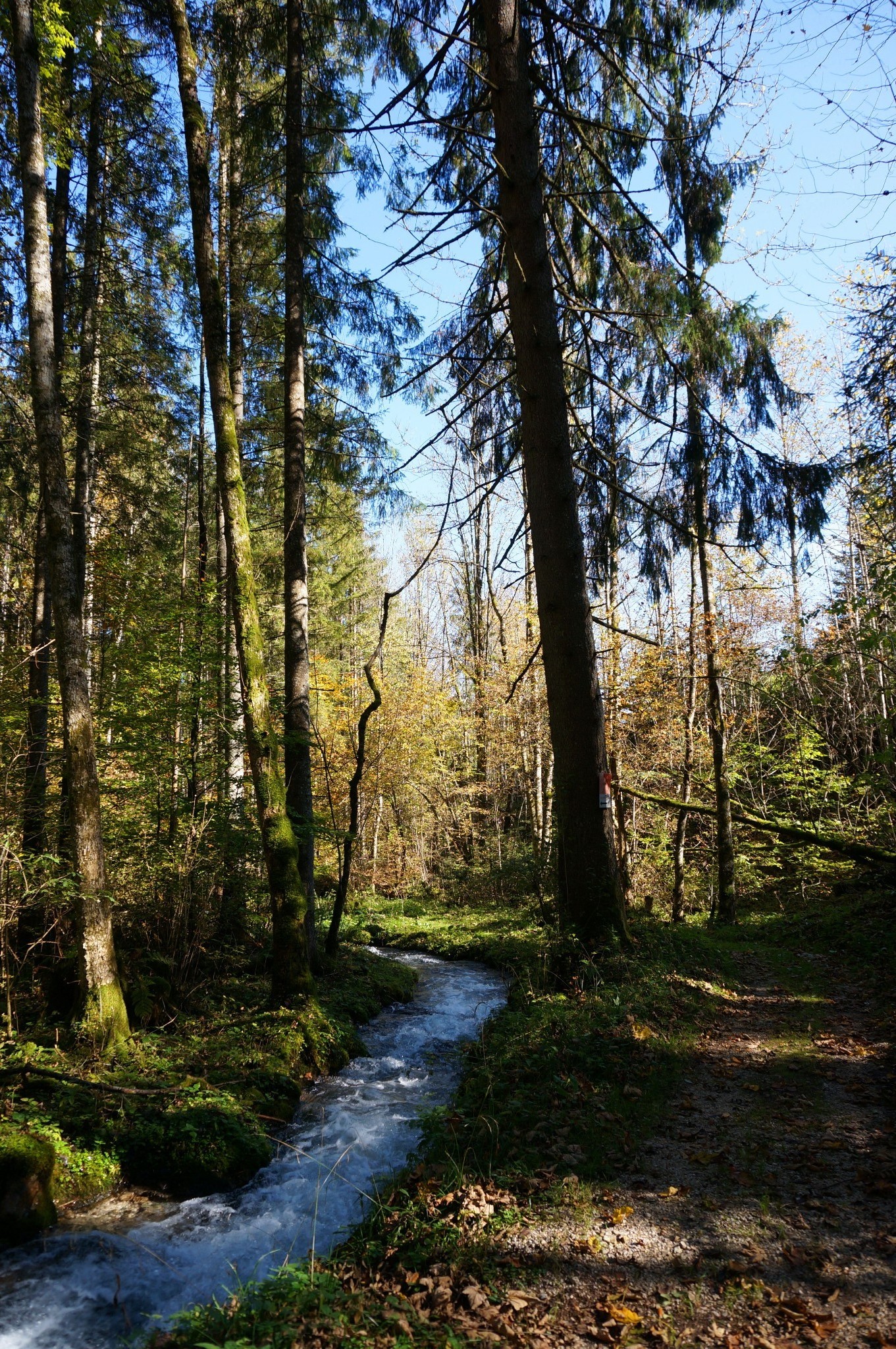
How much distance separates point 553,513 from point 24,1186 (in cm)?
649

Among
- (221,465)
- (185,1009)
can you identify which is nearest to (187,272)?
(221,465)

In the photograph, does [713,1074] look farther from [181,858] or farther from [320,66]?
[320,66]

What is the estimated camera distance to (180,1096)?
5.34 meters

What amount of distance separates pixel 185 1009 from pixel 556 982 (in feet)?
12.5

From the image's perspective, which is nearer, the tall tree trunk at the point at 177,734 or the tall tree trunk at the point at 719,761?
the tall tree trunk at the point at 177,734

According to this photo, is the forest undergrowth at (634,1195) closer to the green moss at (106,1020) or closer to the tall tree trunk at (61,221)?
the green moss at (106,1020)

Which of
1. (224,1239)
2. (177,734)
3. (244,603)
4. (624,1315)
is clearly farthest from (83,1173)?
(177,734)

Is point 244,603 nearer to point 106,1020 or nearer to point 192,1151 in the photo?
point 106,1020

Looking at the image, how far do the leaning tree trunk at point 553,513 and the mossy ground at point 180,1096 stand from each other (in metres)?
2.96

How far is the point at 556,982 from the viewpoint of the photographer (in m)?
6.66

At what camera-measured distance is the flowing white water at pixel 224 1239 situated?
356 centimetres

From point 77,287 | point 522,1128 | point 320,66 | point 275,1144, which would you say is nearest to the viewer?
point 522,1128

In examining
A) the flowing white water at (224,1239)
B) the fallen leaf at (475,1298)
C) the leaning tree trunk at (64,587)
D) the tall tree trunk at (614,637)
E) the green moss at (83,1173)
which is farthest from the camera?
the tall tree trunk at (614,637)

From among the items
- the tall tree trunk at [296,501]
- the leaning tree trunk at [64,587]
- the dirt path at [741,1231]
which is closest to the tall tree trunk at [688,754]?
the tall tree trunk at [296,501]
